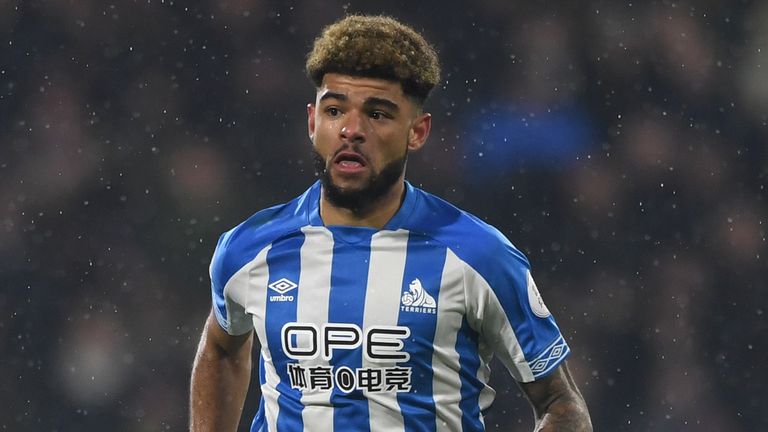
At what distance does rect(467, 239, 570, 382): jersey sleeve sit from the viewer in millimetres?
2531

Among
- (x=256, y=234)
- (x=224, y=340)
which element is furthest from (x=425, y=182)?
(x=256, y=234)

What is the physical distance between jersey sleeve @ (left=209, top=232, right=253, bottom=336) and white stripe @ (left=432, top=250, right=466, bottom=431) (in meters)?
0.46

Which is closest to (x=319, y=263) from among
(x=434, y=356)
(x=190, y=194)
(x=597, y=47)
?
(x=434, y=356)

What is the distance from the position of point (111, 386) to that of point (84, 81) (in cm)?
131

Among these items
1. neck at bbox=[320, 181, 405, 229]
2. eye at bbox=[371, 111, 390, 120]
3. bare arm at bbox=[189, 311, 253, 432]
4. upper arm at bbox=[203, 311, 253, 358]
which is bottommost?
bare arm at bbox=[189, 311, 253, 432]

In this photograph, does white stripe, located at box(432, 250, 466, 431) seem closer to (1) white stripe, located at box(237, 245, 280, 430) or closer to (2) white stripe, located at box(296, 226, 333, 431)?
(2) white stripe, located at box(296, 226, 333, 431)

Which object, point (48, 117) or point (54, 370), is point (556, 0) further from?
point (54, 370)

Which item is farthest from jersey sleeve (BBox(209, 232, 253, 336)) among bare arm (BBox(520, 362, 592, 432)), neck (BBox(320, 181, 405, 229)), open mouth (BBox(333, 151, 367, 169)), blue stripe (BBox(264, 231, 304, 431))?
bare arm (BBox(520, 362, 592, 432))

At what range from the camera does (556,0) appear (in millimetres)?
5602

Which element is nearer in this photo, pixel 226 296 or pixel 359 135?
pixel 359 135

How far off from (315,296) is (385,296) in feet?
0.49

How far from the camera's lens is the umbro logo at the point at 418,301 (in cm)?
254

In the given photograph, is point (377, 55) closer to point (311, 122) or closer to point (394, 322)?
point (311, 122)

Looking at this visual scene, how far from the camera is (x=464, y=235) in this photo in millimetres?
2596
